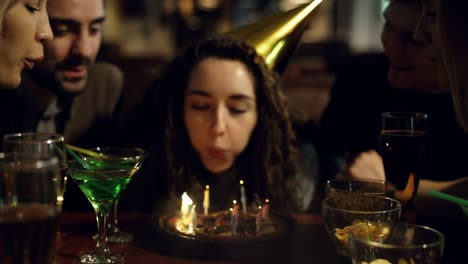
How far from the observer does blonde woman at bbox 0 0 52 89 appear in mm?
1281

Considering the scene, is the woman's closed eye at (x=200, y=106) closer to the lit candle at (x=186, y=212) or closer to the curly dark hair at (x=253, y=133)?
the curly dark hair at (x=253, y=133)

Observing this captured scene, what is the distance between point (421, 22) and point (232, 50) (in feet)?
2.31

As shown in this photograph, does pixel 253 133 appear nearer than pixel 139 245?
No

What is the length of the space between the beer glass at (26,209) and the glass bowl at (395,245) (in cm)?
51

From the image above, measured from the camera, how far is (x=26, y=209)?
0.88 metres

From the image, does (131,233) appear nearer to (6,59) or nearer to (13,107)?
(6,59)

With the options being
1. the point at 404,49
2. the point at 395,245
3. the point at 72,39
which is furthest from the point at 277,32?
the point at 395,245

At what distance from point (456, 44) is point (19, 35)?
0.98 m

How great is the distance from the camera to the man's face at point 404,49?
178 cm

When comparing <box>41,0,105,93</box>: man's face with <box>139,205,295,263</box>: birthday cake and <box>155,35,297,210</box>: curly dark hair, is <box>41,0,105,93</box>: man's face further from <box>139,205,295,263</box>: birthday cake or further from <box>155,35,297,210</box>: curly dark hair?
<box>139,205,295,263</box>: birthday cake

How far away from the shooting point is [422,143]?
1331 millimetres

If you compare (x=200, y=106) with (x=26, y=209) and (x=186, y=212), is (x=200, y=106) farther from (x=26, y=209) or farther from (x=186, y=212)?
(x=26, y=209)

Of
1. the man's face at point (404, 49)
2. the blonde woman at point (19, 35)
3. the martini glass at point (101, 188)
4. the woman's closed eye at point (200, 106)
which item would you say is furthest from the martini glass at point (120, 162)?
the man's face at point (404, 49)

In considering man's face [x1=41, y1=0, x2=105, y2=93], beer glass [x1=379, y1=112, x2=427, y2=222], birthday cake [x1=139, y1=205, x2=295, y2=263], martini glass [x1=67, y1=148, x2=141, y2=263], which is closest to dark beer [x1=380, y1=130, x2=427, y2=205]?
beer glass [x1=379, y1=112, x2=427, y2=222]
